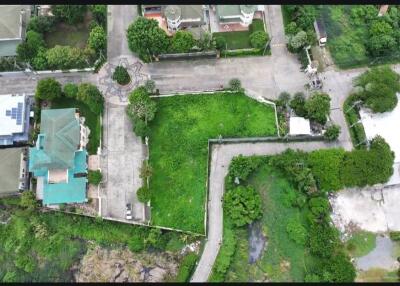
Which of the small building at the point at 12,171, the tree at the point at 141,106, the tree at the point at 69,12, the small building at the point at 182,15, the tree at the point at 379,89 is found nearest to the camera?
the small building at the point at 12,171

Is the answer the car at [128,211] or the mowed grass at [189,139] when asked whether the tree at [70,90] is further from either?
the car at [128,211]

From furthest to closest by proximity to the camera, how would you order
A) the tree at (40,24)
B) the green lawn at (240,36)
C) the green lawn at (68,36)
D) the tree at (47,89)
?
the green lawn at (68,36) → the green lawn at (240,36) → the tree at (40,24) → the tree at (47,89)

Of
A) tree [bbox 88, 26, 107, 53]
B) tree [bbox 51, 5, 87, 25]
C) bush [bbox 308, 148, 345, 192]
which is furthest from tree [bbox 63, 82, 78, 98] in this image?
bush [bbox 308, 148, 345, 192]

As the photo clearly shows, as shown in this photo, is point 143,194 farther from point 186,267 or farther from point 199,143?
point 186,267

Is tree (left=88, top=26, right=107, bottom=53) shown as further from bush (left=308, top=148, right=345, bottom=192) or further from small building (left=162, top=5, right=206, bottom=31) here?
bush (left=308, top=148, right=345, bottom=192)

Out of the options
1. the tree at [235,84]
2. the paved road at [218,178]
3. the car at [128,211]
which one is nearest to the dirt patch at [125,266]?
the paved road at [218,178]

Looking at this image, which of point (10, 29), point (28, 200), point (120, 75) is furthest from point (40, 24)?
point (28, 200)
